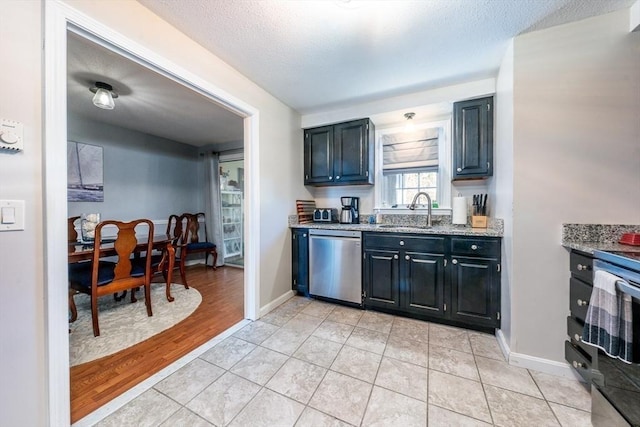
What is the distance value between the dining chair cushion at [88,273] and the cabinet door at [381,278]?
2.36 metres

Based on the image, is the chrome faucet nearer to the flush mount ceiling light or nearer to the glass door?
the glass door

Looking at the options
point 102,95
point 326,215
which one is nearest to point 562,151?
point 326,215

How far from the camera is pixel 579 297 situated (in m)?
1.45

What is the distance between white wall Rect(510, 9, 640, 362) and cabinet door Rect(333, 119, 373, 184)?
56.3 inches

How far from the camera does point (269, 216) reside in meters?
2.59

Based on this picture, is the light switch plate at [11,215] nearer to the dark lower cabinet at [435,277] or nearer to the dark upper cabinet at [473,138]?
the dark lower cabinet at [435,277]

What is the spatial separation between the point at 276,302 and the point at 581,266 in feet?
8.32

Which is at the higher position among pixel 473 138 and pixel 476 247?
pixel 473 138

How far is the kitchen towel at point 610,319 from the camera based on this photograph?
1.07 m

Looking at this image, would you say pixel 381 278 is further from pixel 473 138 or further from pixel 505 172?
pixel 473 138

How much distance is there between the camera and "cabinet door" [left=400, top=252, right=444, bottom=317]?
2201 mm

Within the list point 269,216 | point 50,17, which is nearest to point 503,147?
point 269,216

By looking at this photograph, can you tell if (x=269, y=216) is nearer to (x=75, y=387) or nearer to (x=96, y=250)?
(x=96, y=250)

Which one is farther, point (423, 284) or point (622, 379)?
point (423, 284)
